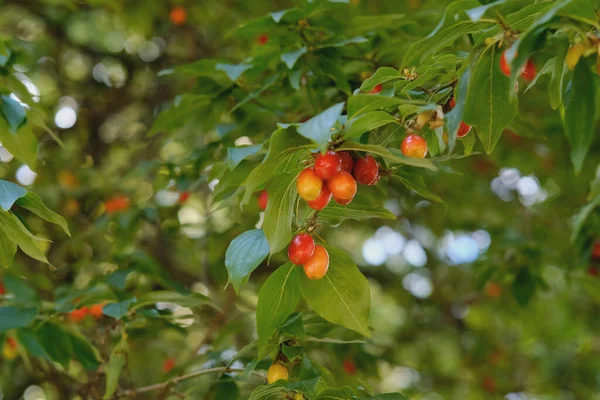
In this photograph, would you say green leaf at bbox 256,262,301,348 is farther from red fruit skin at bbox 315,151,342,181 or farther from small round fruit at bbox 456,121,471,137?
small round fruit at bbox 456,121,471,137

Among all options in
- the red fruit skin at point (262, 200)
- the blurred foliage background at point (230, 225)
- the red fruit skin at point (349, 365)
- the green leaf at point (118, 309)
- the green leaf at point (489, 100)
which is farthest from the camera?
the red fruit skin at point (349, 365)

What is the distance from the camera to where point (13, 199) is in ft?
4.02

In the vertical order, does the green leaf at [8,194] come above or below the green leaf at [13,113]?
above

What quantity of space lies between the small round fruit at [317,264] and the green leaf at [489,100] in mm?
402

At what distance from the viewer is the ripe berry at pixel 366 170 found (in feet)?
4.19

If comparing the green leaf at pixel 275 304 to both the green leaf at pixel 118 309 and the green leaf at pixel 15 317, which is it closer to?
the green leaf at pixel 118 309

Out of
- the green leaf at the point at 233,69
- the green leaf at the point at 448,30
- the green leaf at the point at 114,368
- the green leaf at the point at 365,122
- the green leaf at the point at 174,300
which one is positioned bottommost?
the green leaf at the point at 114,368

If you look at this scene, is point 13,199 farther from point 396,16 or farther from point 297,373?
point 396,16

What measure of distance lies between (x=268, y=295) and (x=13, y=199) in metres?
0.57

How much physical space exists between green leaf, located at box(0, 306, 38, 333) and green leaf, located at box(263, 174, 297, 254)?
92 cm

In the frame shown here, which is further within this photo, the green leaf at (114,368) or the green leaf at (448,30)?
the green leaf at (114,368)

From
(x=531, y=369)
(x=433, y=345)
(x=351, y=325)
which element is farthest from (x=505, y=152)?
(x=351, y=325)

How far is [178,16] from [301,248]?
263cm

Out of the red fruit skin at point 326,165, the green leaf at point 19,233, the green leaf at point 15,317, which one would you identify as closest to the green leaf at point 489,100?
the red fruit skin at point 326,165
